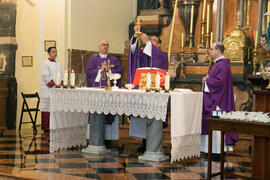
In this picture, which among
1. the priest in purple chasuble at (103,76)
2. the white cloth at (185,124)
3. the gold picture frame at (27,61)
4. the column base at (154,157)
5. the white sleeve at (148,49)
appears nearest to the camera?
the white cloth at (185,124)

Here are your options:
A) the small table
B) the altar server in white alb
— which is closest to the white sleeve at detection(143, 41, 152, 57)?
the small table

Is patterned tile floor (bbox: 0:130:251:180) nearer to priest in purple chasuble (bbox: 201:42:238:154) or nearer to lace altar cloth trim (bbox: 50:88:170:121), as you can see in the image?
priest in purple chasuble (bbox: 201:42:238:154)

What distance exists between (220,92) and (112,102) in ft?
5.48

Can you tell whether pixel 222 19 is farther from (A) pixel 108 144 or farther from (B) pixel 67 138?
(B) pixel 67 138

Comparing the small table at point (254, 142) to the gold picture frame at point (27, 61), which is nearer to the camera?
the small table at point (254, 142)

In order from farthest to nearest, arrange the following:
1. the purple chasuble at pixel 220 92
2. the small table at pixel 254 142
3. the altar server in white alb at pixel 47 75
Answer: the altar server in white alb at pixel 47 75 < the purple chasuble at pixel 220 92 < the small table at pixel 254 142

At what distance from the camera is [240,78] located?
9289 millimetres

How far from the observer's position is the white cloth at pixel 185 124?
6309 millimetres

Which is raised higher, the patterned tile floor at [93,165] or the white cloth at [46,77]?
the white cloth at [46,77]

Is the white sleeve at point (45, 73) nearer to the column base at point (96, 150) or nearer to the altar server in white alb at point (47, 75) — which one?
the altar server in white alb at point (47, 75)

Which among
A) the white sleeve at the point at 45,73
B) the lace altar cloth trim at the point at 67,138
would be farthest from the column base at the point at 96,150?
the white sleeve at the point at 45,73

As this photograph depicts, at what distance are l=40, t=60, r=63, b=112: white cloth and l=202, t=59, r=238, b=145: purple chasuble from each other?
3.77 m

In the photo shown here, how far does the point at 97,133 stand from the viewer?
7.36 m

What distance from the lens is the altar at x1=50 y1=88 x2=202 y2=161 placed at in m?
6.38
